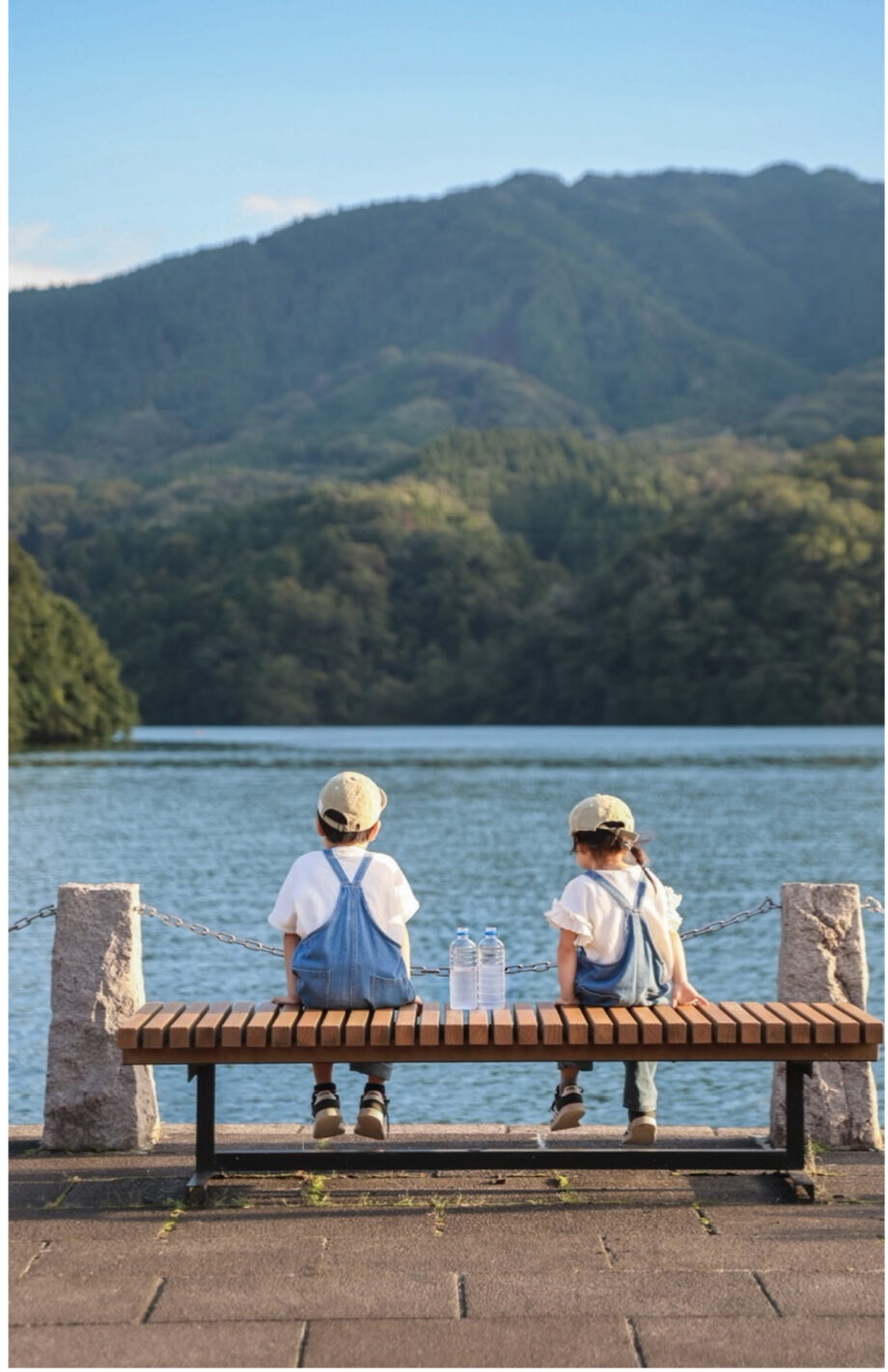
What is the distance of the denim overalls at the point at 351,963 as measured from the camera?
6223mm

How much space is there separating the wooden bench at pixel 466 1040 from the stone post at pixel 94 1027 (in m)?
0.73

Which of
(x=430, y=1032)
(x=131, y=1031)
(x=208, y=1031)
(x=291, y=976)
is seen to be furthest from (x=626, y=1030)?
(x=131, y=1031)

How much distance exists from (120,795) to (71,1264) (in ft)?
176

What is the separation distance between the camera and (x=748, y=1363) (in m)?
4.45

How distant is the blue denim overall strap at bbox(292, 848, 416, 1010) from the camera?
6223 millimetres

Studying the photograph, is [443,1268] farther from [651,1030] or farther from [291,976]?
[291,976]

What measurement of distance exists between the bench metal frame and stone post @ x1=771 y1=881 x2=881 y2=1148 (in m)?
0.63

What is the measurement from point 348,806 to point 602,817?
2.94 feet

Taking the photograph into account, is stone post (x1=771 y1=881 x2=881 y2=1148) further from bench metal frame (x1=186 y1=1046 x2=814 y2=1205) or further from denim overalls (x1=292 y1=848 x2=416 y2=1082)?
denim overalls (x1=292 y1=848 x2=416 y2=1082)

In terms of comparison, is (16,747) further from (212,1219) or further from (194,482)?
(194,482)

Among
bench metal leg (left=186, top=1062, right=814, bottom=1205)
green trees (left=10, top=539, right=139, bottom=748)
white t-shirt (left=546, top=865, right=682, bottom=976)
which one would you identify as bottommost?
bench metal leg (left=186, top=1062, right=814, bottom=1205)

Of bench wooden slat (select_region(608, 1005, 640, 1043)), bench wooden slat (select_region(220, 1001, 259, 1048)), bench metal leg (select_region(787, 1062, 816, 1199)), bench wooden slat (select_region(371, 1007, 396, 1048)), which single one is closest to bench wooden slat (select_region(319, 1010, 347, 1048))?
bench wooden slat (select_region(371, 1007, 396, 1048))

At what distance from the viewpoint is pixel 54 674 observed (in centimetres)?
7669

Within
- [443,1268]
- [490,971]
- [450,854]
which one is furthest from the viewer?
[450,854]
